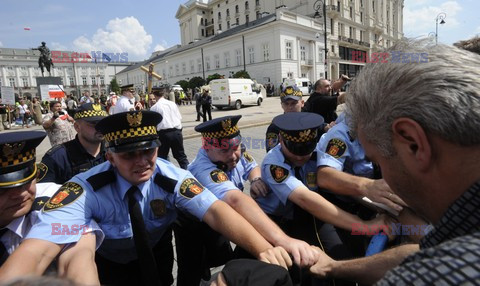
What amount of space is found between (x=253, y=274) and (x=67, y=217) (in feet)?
3.43

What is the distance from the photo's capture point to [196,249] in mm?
2289

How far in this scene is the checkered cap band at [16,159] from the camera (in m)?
1.52

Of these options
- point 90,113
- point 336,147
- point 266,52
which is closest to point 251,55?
point 266,52

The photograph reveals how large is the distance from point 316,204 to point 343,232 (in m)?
0.59

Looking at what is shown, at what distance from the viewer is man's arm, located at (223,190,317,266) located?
1426 millimetres

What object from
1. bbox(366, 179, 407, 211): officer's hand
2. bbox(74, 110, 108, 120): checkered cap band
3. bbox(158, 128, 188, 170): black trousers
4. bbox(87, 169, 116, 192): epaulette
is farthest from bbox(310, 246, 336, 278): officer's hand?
bbox(158, 128, 188, 170): black trousers

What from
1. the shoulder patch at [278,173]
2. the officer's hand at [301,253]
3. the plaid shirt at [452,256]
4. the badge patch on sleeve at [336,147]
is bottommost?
the officer's hand at [301,253]

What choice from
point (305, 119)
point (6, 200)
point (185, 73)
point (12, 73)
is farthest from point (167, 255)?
point (12, 73)

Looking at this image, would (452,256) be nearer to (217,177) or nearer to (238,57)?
(217,177)

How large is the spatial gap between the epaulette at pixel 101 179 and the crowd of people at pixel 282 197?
0.01 m

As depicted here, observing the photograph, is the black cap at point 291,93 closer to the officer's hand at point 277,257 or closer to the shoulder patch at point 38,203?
the officer's hand at point 277,257

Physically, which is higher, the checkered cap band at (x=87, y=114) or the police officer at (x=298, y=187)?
the checkered cap band at (x=87, y=114)

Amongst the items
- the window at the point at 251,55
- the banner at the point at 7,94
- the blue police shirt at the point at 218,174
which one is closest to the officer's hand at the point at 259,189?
the blue police shirt at the point at 218,174

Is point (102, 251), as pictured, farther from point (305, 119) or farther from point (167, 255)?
point (305, 119)
